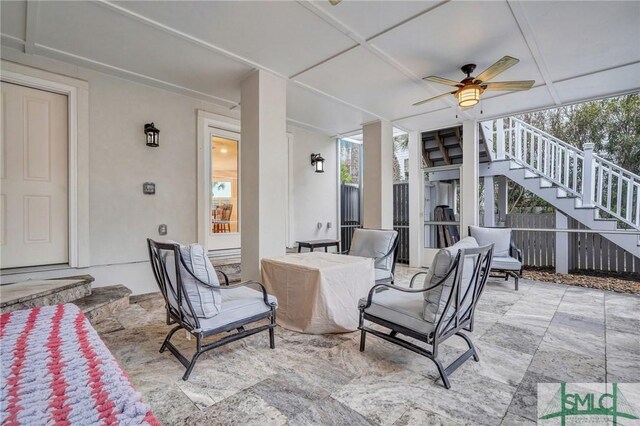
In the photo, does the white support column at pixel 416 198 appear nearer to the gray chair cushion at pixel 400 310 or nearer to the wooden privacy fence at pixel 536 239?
the wooden privacy fence at pixel 536 239

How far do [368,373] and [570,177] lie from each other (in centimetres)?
666

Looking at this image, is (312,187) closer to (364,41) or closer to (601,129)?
(364,41)

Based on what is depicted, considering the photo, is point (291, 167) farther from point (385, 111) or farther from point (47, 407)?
point (47, 407)

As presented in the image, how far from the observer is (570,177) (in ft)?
20.1

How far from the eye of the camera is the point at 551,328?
295 centimetres

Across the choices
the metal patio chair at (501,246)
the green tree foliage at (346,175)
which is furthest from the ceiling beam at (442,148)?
the green tree foliage at (346,175)

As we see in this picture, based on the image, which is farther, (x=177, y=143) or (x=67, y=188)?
(x=177, y=143)

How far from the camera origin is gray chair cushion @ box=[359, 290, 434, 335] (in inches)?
79.4

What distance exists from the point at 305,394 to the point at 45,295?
8.84ft

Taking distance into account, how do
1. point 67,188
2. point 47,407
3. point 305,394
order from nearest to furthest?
point 47,407 < point 305,394 < point 67,188

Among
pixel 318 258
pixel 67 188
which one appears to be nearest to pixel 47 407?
pixel 318 258

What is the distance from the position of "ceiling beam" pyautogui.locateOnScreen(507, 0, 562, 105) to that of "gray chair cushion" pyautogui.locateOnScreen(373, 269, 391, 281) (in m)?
2.85

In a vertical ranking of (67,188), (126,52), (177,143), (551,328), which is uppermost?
(126,52)

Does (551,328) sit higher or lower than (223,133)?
lower
